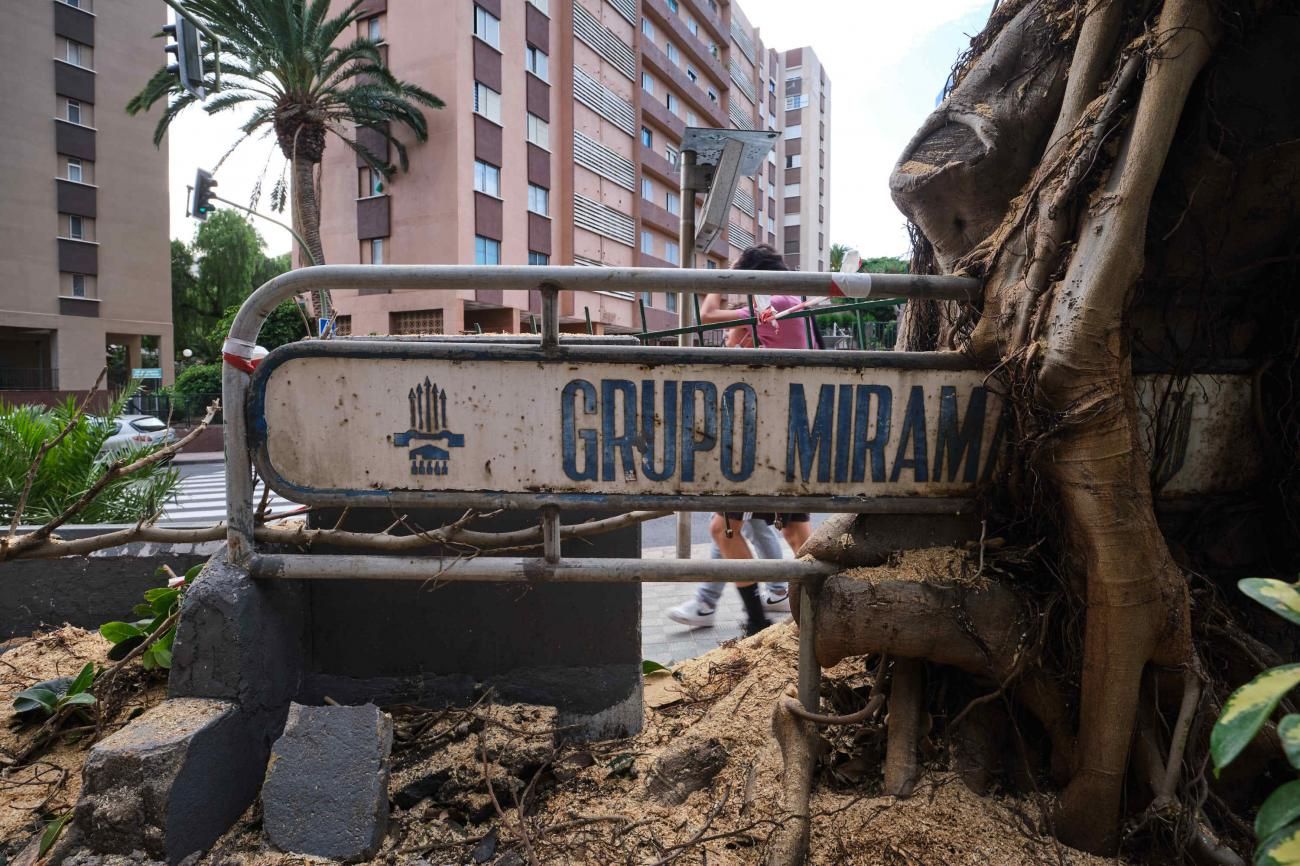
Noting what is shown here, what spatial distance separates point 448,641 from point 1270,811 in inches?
90.0

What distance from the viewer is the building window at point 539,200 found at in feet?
83.1

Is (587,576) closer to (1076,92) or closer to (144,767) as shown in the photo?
(144,767)

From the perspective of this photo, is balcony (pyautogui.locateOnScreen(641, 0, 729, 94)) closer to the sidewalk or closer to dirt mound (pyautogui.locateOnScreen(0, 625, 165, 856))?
the sidewalk

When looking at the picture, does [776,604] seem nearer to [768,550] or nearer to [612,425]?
[768,550]

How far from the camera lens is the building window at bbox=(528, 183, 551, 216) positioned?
997 inches

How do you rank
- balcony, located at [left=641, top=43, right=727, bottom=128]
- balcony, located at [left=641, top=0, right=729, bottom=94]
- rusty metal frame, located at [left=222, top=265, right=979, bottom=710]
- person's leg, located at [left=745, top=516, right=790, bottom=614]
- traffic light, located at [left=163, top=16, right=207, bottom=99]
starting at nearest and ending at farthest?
→ rusty metal frame, located at [left=222, top=265, right=979, bottom=710]
person's leg, located at [left=745, top=516, right=790, bottom=614]
traffic light, located at [left=163, top=16, right=207, bottom=99]
balcony, located at [left=641, top=43, right=727, bottom=128]
balcony, located at [left=641, top=0, right=729, bottom=94]

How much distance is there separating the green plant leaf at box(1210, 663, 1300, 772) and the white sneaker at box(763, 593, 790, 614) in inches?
139

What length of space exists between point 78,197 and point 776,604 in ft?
105

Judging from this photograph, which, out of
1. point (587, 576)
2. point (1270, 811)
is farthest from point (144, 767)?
point (1270, 811)

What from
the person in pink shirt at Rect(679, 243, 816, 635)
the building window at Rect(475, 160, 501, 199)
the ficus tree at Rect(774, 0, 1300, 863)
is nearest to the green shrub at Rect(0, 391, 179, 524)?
the person in pink shirt at Rect(679, 243, 816, 635)

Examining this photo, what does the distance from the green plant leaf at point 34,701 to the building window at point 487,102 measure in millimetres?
22955

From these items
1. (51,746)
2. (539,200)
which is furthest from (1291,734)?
(539,200)

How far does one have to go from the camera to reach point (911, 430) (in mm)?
2070

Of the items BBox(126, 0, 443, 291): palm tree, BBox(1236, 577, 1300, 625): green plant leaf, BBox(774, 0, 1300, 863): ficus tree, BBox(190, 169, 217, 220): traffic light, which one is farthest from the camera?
BBox(126, 0, 443, 291): palm tree
